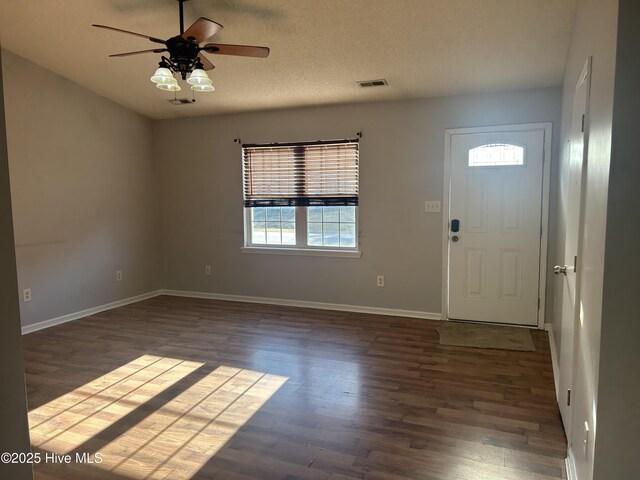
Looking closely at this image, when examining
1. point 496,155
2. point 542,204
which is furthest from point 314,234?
point 542,204

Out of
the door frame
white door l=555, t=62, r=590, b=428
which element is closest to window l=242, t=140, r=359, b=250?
the door frame

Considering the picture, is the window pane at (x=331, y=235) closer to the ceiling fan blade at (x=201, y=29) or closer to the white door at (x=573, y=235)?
the ceiling fan blade at (x=201, y=29)

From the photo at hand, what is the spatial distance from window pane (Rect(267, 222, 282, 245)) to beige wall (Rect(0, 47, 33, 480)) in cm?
423

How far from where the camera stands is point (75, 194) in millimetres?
4660

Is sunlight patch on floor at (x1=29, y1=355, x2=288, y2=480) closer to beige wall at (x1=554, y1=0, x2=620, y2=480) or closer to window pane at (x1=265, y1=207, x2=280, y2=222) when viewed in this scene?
beige wall at (x1=554, y1=0, x2=620, y2=480)

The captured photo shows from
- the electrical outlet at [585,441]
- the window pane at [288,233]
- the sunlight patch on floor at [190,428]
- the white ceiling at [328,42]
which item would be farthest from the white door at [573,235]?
the window pane at [288,233]

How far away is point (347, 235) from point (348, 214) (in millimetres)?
251

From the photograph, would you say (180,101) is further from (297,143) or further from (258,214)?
(258,214)

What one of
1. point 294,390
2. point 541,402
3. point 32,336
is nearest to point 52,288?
point 32,336

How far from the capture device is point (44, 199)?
4309 millimetres

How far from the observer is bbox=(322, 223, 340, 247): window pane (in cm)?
498

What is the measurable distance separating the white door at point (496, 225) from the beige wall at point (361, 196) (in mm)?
176

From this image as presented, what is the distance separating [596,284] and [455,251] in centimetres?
301

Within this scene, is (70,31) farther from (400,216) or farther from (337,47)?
(400,216)
